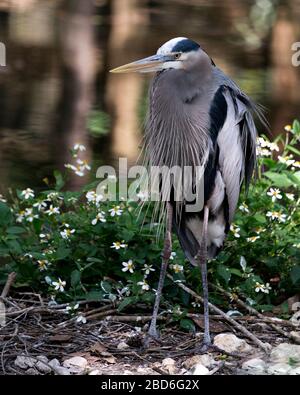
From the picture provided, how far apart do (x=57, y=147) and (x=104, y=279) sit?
322 centimetres

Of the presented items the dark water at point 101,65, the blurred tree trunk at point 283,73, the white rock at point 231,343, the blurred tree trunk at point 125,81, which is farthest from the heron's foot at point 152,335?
the blurred tree trunk at point 283,73

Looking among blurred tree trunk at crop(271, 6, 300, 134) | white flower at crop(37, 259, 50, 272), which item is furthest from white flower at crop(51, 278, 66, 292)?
blurred tree trunk at crop(271, 6, 300, 134)

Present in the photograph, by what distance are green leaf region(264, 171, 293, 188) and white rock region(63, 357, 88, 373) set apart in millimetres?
1287

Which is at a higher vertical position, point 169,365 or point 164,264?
point 164,264

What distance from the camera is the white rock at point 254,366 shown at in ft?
11.5

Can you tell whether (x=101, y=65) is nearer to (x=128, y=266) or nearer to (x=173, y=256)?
(x=173, y=256)

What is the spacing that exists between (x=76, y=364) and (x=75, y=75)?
6.05 metres

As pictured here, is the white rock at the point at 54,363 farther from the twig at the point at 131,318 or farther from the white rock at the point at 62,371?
the twig at the point at 131,318

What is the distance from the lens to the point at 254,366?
3.54 m

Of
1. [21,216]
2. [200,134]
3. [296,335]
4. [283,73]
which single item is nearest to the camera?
[296,335]

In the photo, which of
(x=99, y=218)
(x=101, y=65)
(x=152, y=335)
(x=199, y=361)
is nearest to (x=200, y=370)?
(x=199, y=361)

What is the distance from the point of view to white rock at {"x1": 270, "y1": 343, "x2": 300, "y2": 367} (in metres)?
3.59

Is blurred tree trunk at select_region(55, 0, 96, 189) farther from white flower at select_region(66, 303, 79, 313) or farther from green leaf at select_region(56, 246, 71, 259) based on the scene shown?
white flower at select_region(66, 303, 79, 313)
